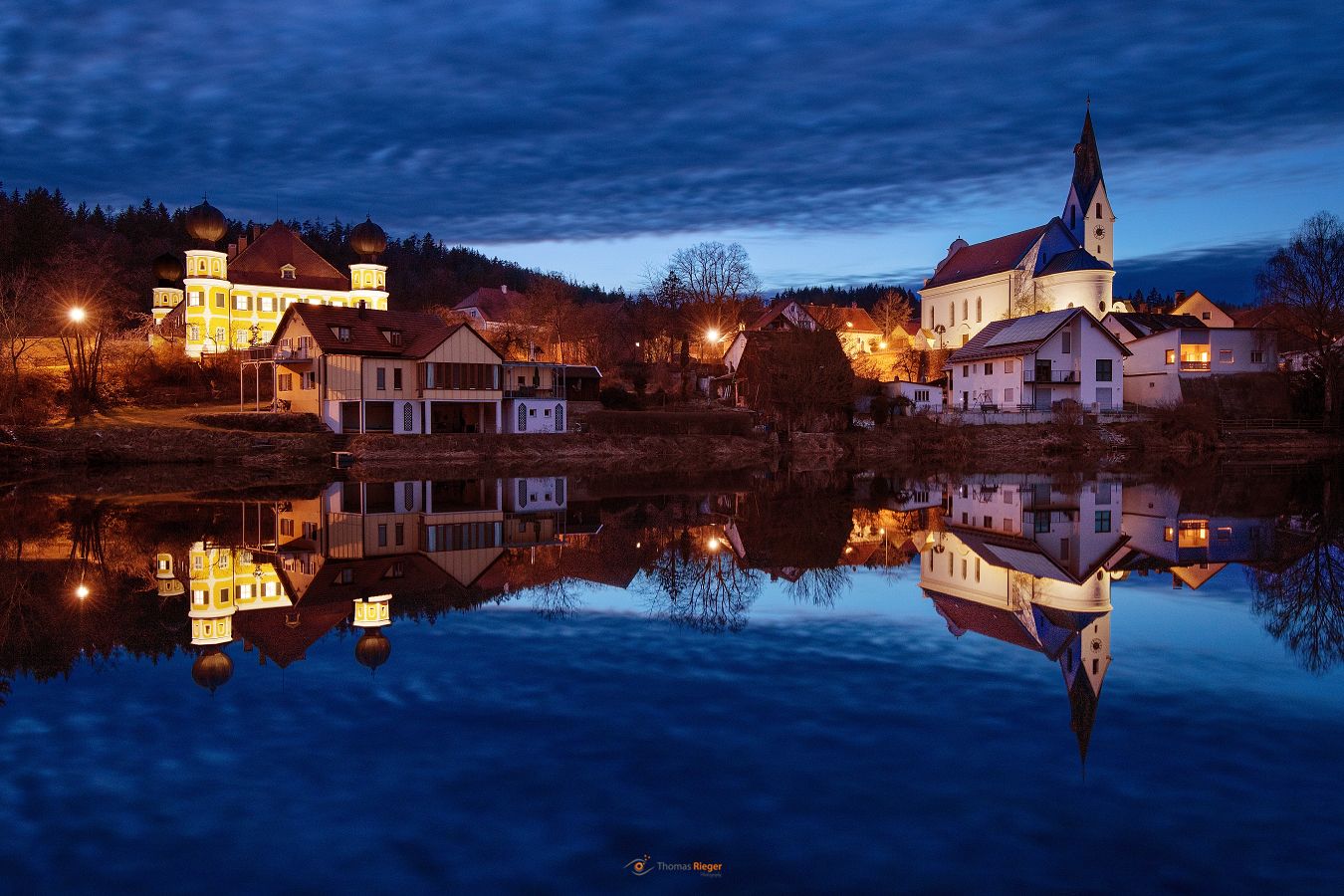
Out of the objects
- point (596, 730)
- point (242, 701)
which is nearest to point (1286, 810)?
point (596, 730)

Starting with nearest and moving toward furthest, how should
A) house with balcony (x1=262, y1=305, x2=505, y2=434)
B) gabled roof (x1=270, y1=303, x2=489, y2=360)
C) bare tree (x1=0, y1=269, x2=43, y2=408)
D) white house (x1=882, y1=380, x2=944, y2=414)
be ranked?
bare tree (x1=0, y1=269, x2=43, y2=408)
house with balcony (x1=262, y1=305, x2=505, y2=434)
gabled roof (x1=270, y1=303, x2=489, y2=360)
white house (x1=882, y1=380, x2=944, y2=414)

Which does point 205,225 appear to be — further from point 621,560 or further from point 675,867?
point 675,867

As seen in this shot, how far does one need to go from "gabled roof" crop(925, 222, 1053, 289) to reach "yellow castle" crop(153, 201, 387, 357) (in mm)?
55822

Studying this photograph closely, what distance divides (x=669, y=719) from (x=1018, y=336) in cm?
6249

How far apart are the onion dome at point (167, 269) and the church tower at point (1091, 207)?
8304cm

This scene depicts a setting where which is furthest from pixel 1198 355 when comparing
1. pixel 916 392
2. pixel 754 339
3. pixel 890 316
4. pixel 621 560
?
pixel 621 560

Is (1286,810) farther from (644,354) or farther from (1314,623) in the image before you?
(644,354)

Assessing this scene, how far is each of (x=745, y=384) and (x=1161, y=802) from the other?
6118cm

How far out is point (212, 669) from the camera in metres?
10.8

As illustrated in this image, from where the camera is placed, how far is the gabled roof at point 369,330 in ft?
167

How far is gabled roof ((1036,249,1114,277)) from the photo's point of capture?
8238cm

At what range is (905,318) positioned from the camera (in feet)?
362

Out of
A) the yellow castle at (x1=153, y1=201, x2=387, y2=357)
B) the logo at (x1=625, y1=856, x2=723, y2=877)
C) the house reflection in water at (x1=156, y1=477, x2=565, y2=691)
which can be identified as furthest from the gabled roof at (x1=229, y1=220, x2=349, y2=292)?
the logo at (x1=625, y1=856, x2=723, y2=877)

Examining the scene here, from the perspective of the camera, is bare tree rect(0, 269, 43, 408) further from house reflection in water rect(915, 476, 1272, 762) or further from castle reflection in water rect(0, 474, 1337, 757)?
house reflection in water rect(915, 476, 1272, 762)
